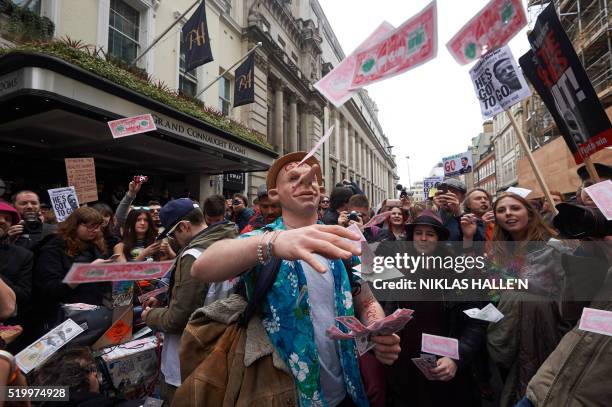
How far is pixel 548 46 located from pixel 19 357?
402 centimetres

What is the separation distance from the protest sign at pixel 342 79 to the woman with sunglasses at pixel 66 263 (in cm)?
233

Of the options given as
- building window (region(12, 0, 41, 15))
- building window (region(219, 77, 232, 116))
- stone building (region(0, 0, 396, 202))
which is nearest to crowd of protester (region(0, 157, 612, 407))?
stone building (region(0, 0, 396, 202))

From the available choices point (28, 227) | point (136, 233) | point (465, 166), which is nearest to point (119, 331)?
point (136, 233)

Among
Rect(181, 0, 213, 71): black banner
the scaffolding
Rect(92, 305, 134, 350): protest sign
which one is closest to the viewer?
Rect(92, 305, 134, 350): protest sign

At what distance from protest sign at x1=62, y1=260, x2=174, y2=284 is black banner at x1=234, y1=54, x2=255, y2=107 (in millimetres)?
10271

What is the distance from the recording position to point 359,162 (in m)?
44.2

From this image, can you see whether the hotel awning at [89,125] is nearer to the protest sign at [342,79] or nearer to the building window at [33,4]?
the building window at [33,4]

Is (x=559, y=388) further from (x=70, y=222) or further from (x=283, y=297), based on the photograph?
(x=70, y=222)

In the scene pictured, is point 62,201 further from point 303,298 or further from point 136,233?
point 303,298

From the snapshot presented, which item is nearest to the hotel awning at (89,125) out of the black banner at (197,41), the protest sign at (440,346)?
the black banner at (197,41)

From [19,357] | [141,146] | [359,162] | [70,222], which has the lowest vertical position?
[19,357]

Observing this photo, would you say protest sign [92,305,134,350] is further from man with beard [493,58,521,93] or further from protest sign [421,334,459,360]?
man with beard [493,58,521,93]

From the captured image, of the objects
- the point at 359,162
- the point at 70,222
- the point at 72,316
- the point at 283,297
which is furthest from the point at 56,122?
the point at 359,162

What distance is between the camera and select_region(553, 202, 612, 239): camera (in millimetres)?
1296
